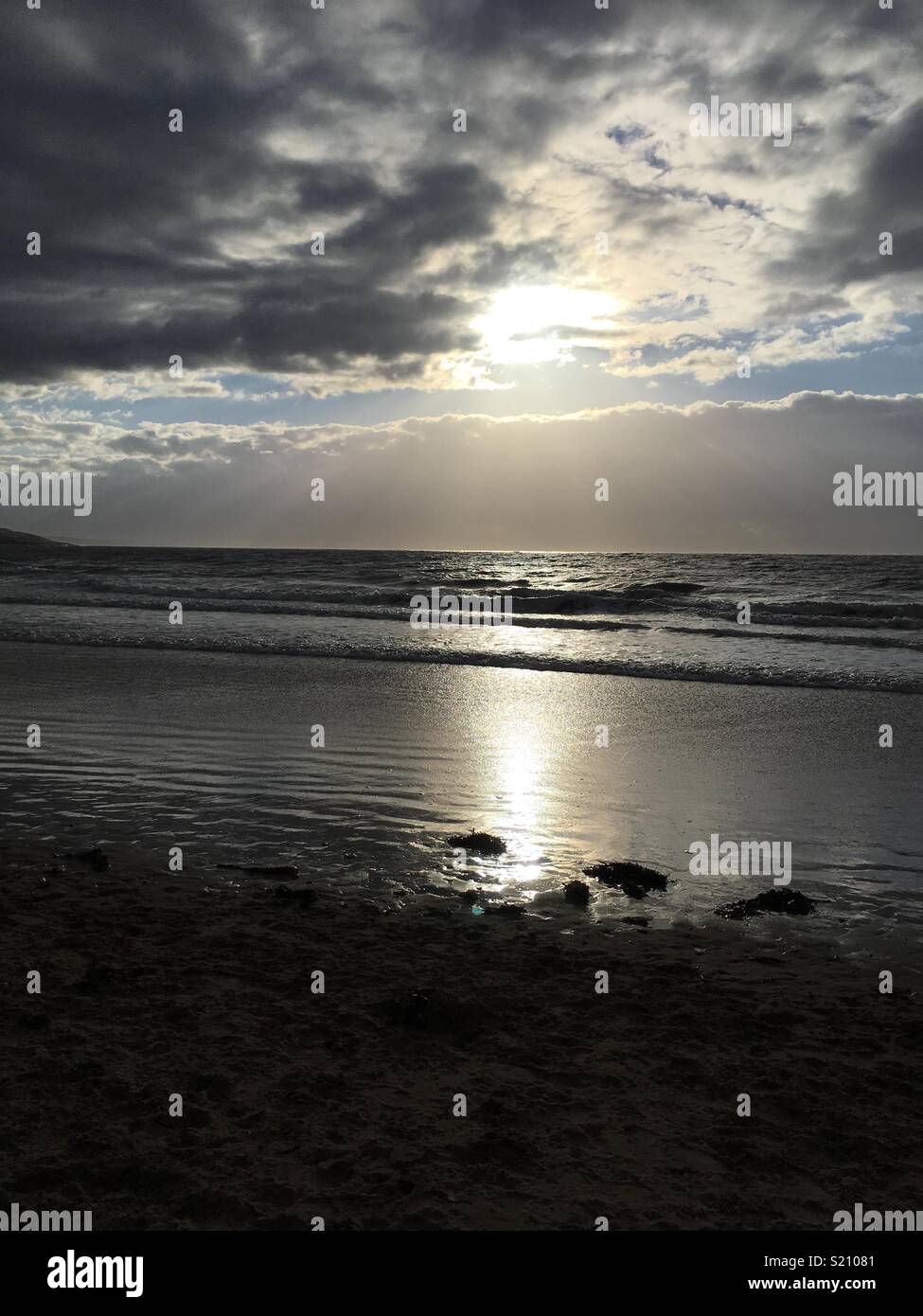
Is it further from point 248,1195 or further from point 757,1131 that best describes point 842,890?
point 248,1195

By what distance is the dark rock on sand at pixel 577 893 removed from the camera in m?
6.02

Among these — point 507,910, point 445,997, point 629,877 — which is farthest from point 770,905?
point 445,997

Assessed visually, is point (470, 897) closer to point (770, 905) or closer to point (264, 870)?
point (264, 870)

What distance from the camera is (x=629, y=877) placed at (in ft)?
21.1

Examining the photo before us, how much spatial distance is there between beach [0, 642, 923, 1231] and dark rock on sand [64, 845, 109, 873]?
0.05 metres

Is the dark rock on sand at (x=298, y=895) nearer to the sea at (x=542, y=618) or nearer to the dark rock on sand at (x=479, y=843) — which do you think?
the dark rock on sand at (x=479, y=843)

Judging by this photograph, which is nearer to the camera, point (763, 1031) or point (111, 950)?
point (763, 1031)

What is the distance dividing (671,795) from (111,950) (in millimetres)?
5457

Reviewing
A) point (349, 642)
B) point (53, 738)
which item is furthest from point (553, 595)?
point (53, 738)

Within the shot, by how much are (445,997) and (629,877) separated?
7.40 feet

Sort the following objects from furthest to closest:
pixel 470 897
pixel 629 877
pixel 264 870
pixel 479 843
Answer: pixel 479 843 → pixel 264 870 → pixel 629 877 → pixel 470 897

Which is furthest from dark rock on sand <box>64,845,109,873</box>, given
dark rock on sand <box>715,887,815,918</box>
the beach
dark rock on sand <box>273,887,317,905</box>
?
dark rock on sand <box>715,887,815,918</box>

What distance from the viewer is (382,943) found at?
5.29 metres

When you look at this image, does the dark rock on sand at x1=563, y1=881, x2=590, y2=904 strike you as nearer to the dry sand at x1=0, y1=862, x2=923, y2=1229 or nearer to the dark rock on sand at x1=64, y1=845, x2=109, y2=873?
the dry sand at x1=0, y1=862, x2=923, y2=1229
